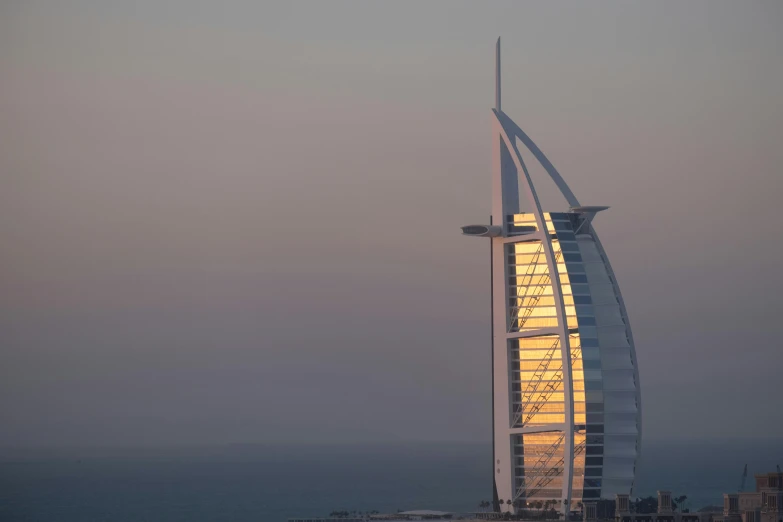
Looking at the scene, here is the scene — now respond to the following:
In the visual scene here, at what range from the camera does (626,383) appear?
107 metres

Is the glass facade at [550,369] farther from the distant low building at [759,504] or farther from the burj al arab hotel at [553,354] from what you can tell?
the distant low building at [759,504]

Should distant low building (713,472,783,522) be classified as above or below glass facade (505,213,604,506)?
below

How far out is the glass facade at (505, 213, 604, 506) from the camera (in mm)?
105812

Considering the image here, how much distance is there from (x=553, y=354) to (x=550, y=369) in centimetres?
101

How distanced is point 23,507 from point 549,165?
9379 cm

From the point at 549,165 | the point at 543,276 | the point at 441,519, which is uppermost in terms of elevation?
the point at 549,165

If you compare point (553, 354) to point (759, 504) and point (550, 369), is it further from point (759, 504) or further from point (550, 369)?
point (759, 504)

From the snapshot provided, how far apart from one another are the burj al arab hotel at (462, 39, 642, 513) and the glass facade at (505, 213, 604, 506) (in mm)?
66

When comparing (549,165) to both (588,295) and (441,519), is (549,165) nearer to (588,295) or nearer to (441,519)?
(588,295)

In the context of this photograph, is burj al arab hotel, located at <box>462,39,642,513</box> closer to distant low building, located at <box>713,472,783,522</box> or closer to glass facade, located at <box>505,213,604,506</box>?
glass facade, located at <box>505,213,604,506</box>

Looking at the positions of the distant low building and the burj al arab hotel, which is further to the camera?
the burj al arab hotel

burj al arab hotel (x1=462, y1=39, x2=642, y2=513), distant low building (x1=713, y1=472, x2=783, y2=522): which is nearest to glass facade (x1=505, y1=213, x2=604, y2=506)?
burj al arab hotel (x1=462, y1=39, x2=642, y2=513)

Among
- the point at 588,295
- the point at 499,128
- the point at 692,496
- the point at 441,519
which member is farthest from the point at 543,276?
the point at 692,496

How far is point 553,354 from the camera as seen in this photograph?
108062 millimetres
